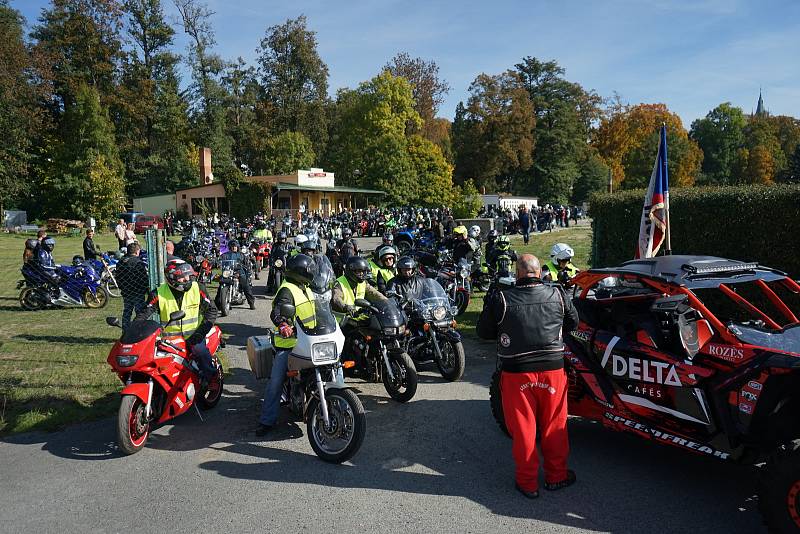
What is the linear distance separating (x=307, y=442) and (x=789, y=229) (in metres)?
8.51

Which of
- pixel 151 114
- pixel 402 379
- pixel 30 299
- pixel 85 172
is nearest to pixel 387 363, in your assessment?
pixel 402 379

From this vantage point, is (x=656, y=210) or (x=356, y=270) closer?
(x=356, y=270)

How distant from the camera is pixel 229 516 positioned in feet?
14.2

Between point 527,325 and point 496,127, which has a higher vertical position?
point 496,127

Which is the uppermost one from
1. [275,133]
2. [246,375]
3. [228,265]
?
[275,133]

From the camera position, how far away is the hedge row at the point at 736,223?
32.0 feet

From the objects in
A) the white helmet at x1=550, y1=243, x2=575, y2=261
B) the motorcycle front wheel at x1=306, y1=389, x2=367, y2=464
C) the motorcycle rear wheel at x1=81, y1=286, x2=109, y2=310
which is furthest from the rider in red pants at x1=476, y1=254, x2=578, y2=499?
the motorcycle rear wheel at x1=81, y1=286, x2=109, y2=310

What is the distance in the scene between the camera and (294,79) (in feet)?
216

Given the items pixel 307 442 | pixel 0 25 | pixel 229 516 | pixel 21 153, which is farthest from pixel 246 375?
pixel 0 25

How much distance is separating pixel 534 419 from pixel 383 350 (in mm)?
2598

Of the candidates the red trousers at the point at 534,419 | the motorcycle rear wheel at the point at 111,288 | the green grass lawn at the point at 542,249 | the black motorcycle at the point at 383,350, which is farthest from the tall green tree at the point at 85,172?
the red trousers at the point at 534,419

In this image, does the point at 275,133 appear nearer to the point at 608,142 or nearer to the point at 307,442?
the point at 608,142

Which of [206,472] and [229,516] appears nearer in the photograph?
[229,516]

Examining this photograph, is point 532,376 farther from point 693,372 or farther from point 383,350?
point 383,350
